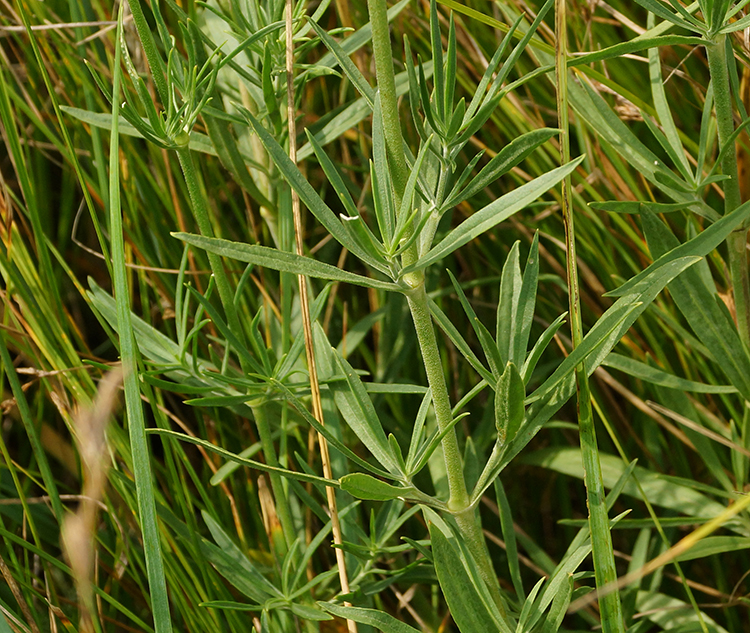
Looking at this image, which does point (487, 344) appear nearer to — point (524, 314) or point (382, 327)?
Answer: point (524, 314)

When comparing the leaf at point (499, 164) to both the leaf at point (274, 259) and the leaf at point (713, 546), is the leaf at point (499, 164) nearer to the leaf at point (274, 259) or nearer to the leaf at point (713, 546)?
the leaf at point (274, 259)

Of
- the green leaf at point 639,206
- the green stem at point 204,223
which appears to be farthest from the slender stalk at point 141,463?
the green leaf at point 639,206

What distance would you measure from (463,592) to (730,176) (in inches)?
21.3

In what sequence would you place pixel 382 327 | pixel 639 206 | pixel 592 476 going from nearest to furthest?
pixel 592 476, pixel 639 206, pixel 382 327

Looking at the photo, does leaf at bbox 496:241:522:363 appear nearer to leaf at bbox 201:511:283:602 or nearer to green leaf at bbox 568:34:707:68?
green leaf at bbox 568:34:707:68

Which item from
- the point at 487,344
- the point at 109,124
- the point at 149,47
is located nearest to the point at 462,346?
the point at 487,344

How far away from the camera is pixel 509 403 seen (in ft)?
2.24

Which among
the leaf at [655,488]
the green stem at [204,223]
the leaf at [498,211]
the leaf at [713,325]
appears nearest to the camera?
the leaf at [498,211]

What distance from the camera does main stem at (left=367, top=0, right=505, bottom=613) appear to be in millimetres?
661

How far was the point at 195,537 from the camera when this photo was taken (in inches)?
36.8

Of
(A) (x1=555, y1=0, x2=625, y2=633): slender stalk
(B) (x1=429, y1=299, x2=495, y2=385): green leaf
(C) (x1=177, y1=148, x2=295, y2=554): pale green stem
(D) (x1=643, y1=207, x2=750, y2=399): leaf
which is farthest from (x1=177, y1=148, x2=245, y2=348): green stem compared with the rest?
(D) (x1=643, y1=207, x2=750, y2=399): leaf

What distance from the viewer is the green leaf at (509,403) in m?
0.66

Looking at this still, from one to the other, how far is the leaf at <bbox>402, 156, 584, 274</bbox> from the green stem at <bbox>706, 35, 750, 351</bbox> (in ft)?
1.04

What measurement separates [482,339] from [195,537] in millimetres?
463
